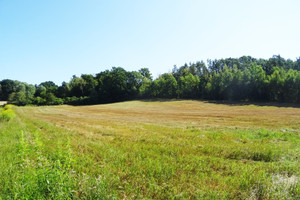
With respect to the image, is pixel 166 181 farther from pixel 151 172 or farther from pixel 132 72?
pixel 132 72

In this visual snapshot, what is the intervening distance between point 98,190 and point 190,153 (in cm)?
419

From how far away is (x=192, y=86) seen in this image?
245 ft

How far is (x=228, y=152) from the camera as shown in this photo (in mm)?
6789

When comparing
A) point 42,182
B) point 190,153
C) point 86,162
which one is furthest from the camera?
point 190,153

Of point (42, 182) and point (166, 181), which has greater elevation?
point (42, 182)

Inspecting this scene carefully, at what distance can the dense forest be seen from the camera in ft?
176

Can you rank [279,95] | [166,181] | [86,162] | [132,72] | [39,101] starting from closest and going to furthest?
[166,181] < [86,162] < [279,95] < [39,101] < [132,72]

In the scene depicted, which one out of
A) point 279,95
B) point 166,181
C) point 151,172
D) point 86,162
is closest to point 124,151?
point 86,162

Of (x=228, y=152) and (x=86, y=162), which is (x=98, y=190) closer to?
(x=86, y=162)

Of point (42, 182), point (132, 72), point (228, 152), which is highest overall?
point (132, 72)

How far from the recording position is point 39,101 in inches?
2598

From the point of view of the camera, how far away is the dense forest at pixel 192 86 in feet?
176

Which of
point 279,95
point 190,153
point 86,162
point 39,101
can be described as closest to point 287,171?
point 190,153

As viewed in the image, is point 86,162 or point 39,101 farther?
point 39,101
